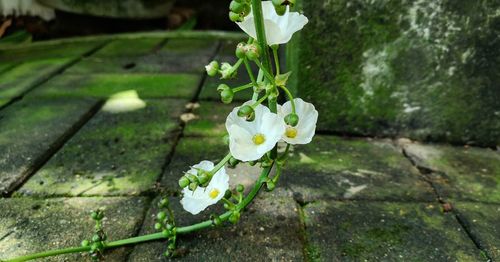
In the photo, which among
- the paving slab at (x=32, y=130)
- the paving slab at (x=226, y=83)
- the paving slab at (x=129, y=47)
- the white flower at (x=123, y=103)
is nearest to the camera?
the paving slab at (x=32, y=130)

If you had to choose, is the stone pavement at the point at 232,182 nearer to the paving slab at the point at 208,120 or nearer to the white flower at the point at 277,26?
the paving slab at the point at 208,120

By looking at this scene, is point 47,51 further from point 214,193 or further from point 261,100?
point 261,100

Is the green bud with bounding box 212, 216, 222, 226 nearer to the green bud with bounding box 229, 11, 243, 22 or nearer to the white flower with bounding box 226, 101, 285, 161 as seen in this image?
the white flower with bounding box 226, 101, 285, 161

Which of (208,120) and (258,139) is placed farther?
(208,120)

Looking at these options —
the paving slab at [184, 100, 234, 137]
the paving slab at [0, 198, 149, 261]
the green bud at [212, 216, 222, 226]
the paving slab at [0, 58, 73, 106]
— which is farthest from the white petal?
the paving slab at [0, 58, 73, 106]

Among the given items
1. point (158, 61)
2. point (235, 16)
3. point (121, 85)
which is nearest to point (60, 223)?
point (235, 16)

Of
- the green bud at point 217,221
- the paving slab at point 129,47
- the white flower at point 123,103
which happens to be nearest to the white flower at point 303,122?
the green bud at point 217,221
